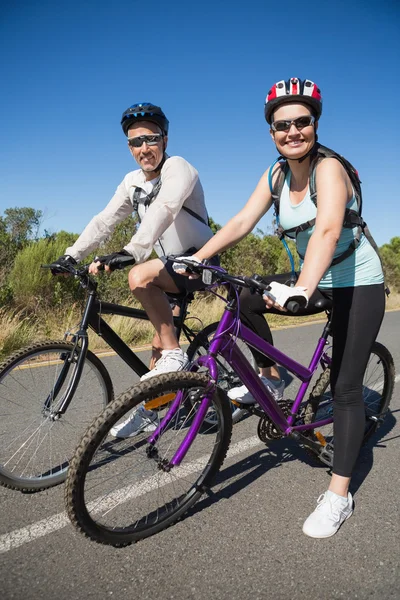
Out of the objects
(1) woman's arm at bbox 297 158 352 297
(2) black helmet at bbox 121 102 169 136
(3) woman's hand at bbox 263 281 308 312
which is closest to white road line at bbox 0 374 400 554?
(3) woman's hand at bbox 263 281 308 312

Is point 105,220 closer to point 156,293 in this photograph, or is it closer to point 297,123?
point 156,293

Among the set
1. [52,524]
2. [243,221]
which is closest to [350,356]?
[243,221]

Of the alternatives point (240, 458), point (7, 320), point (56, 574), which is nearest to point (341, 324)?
point (240, 458)

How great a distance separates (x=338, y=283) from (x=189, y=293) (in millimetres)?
1220

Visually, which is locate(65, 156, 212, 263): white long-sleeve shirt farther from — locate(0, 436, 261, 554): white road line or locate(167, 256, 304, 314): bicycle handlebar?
locate(0, 436, 261, 554): white road line

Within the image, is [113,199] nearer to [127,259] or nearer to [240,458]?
[127,259]

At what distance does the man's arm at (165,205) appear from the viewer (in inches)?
120

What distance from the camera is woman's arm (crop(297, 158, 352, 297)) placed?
7.59 feet

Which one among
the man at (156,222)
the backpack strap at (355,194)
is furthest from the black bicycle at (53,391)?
the backpack strap at (355,194)

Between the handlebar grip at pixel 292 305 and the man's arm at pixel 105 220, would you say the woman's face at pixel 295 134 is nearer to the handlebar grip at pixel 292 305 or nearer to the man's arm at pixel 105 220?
the handlebar grip at pixel 292 305

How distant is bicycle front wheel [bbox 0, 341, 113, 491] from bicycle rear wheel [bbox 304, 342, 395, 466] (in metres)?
1.49

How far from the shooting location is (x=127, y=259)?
3.01 metres

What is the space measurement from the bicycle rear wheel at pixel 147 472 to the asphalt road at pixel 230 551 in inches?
4.9

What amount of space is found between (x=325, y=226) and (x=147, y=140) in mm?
1633
